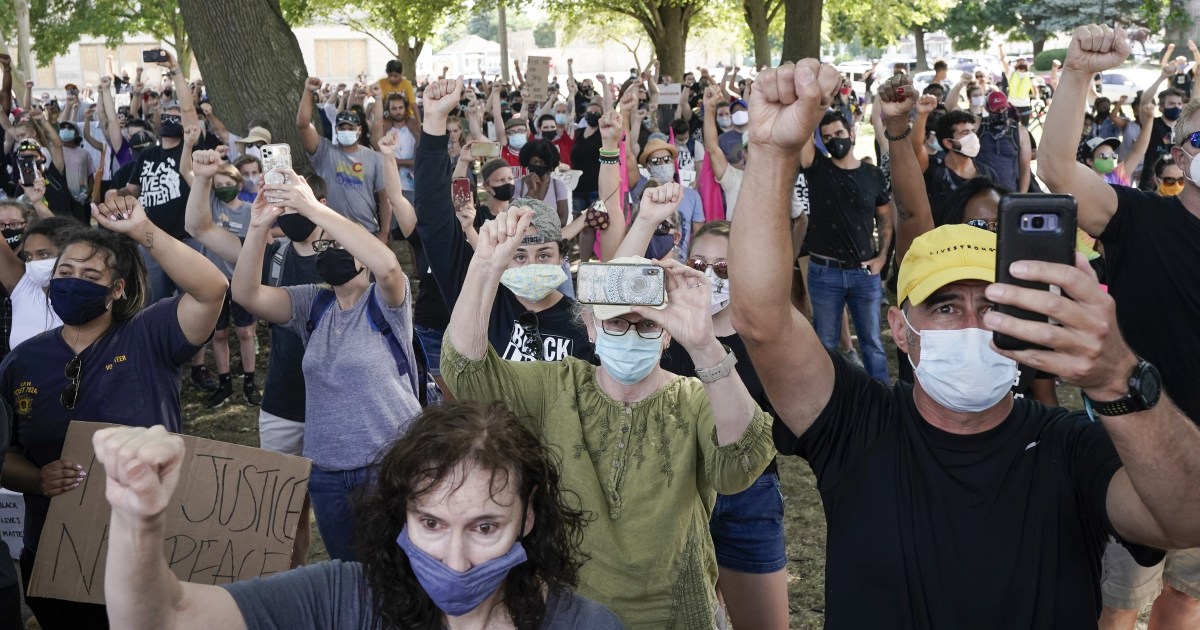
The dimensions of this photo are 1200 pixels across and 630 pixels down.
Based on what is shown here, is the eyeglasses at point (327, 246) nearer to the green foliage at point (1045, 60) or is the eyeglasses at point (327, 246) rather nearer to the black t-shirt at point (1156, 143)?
the black t-shirt at point (1156, 143)

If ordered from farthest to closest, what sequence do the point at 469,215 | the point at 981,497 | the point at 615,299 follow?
the point at 469,215 < the point at 615,299 < the point at 981,497

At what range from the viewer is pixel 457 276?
495cm

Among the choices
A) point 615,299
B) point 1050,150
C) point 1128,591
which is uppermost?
point 1050,150

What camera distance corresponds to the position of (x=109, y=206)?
3.81 meters

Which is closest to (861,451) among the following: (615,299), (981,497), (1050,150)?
(981,497)

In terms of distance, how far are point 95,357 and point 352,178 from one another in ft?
20.1

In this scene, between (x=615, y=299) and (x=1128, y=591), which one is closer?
(x=615, y=299)

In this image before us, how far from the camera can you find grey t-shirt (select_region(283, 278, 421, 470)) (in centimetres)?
429

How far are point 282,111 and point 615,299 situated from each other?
8.11m

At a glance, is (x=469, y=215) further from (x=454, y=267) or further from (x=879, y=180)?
(x=879, y=180)

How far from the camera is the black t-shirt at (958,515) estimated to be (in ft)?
7.22

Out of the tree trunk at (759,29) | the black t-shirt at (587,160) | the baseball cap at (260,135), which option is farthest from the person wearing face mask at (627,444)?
the tree trunk at (759,29)

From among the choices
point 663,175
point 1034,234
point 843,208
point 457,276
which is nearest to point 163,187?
point 663,175

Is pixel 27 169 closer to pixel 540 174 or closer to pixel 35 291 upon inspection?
pixel 35 291
